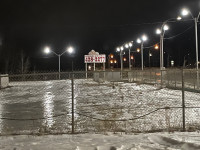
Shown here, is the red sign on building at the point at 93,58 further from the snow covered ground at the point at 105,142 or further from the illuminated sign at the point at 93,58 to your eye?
the snow covered ground at the point at 105,142

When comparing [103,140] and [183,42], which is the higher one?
[183,42]

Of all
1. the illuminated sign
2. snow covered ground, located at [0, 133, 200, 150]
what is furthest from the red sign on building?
snow covered ground, located at [0, 133, 200, 150]

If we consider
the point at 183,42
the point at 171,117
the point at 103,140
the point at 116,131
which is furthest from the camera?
the point at 183,42

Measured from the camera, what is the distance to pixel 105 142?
6977 mm

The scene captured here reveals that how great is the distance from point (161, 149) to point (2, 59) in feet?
225

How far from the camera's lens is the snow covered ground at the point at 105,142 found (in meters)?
6.50

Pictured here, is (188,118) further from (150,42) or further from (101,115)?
(150,42)

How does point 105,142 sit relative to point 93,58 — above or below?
below

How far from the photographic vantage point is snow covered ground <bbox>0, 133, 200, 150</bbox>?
6500mm

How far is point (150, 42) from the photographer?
114 meters

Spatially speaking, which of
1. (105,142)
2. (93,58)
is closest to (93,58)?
(93,58)

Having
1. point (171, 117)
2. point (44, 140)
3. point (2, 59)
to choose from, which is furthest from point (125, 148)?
point (2, 59)

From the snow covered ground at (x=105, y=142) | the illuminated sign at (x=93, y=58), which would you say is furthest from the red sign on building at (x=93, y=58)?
the snow covered ground at (x=105, y=142)

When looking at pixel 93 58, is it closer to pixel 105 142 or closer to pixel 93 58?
pixel 93 58
